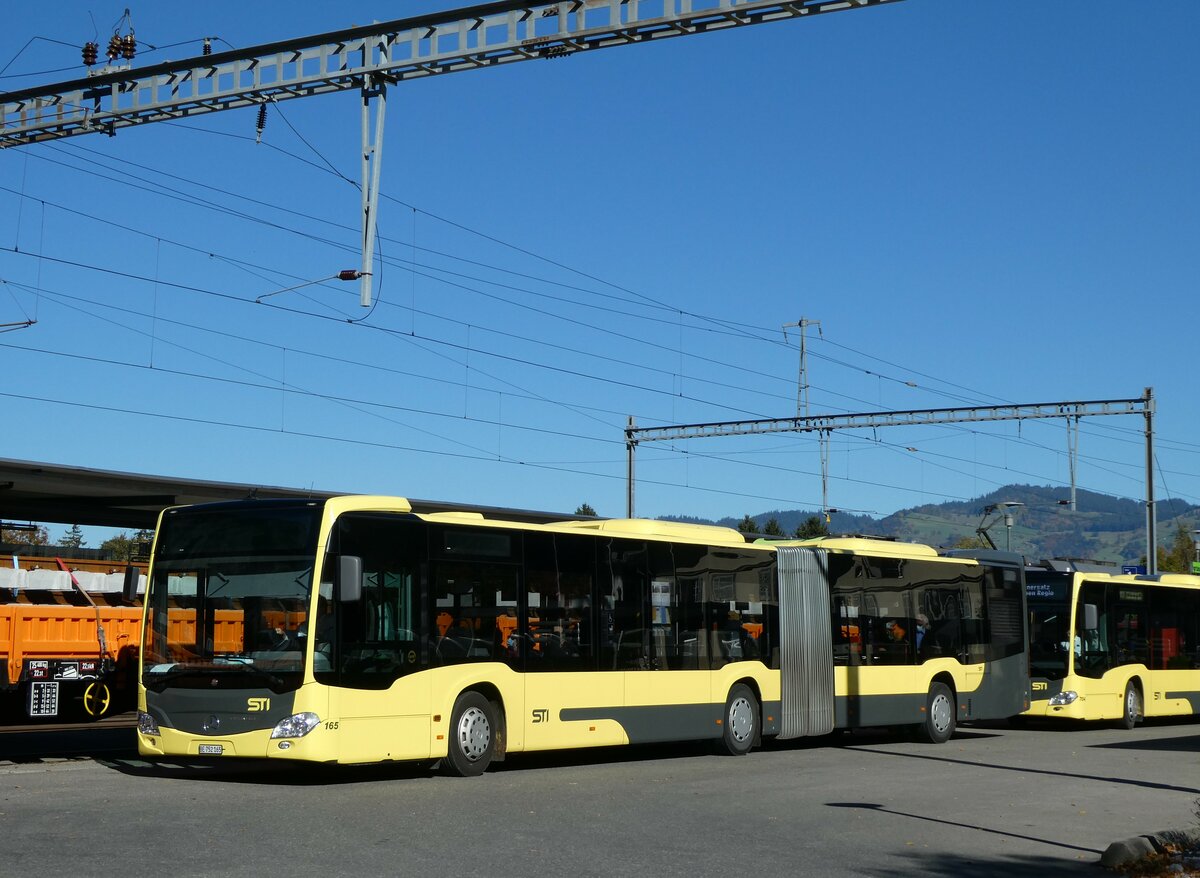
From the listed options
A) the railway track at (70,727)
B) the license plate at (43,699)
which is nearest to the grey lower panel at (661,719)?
the license plate at (43,699)

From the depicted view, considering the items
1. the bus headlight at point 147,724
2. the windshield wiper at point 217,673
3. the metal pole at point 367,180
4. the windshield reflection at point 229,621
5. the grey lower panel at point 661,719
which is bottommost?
the grey lower panel at point 661,719

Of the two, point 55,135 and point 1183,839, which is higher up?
point 55,135

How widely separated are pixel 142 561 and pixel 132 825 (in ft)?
23.1

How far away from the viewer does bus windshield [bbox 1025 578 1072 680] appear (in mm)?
28266

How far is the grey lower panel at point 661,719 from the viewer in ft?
59.8

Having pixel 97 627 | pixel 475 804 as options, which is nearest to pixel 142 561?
pixel 97 627

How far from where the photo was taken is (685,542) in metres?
20.3

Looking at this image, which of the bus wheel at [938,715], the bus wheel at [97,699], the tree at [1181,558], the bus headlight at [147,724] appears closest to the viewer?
the bus headlight at [147,724]

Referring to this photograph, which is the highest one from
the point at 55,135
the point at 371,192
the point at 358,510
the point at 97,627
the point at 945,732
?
the point at 55,135

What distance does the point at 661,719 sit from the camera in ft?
63.2

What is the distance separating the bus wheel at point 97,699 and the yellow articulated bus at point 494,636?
13.0 ft

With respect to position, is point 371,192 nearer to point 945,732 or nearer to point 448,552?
point 448,552

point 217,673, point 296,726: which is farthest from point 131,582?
point 296,726

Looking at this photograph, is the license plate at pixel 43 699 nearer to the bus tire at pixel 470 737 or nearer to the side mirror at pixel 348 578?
the bus tire at pixel 470 737
